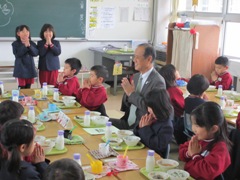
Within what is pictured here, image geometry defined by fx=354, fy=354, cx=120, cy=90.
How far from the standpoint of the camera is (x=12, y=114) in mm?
2398

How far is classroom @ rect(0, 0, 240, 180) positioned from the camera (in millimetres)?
2262

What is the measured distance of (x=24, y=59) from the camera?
5.13 metres

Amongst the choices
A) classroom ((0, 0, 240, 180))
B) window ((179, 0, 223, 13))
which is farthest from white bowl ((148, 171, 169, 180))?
window ((179, 0, 223, 13))

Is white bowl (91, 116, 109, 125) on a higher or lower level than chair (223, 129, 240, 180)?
higher

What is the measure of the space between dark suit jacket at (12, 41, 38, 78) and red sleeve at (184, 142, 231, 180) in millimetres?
3408

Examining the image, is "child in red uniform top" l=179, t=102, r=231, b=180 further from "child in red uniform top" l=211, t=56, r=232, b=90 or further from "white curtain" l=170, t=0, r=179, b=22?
"white curtain" l=170, t=0, r=179, b=22

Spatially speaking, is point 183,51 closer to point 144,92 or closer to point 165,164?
point 144,92

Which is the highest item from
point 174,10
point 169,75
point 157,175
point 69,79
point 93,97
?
point 174,10

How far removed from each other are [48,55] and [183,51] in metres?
2.52

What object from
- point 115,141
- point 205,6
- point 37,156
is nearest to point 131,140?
point 115,141

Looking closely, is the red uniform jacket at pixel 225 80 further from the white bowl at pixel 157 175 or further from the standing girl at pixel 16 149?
the standing girl at pixel 16 149

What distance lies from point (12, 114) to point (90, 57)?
17.9 ft

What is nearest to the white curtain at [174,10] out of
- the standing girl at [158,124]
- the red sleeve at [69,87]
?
the red sleeve at [69,87]

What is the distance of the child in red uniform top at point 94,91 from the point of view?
12.3ft
